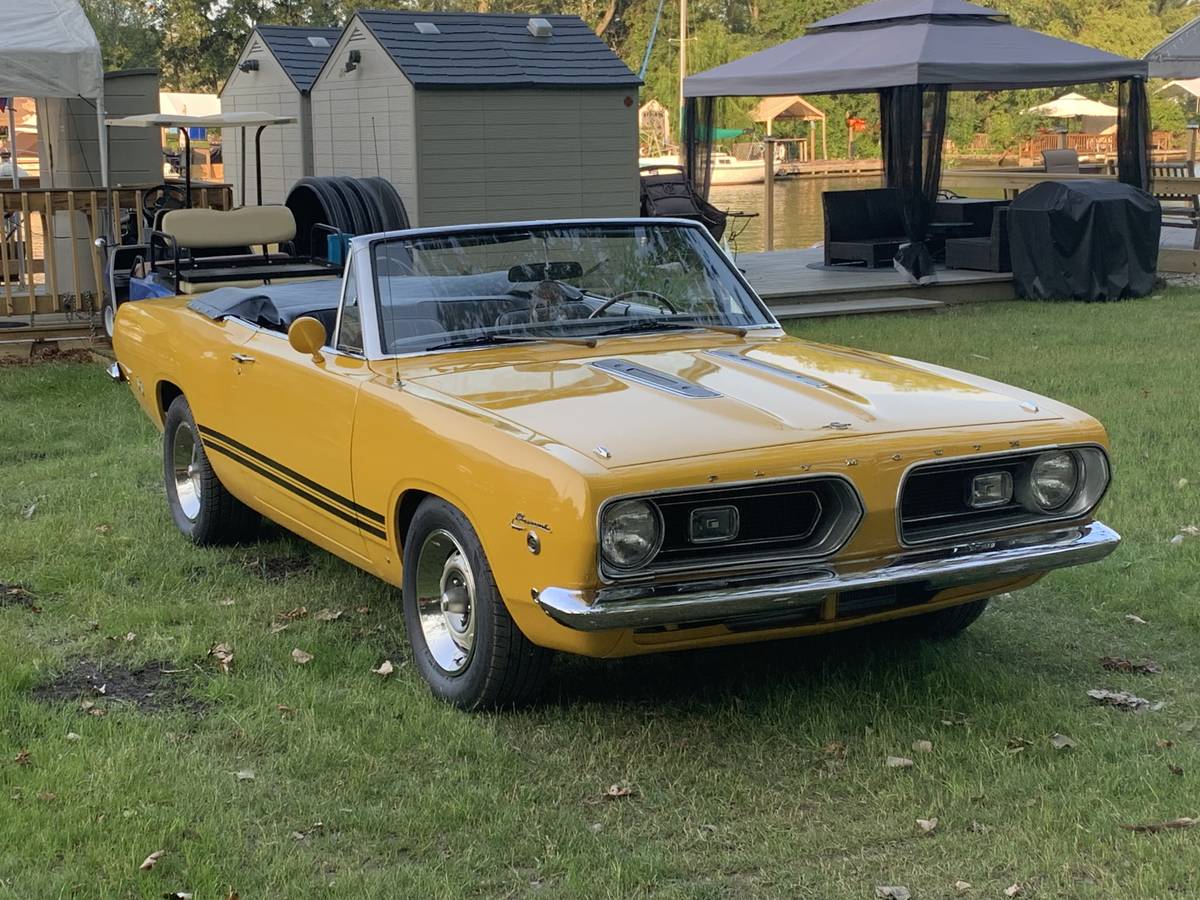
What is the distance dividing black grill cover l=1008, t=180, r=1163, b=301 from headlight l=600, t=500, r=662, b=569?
12.3 metres

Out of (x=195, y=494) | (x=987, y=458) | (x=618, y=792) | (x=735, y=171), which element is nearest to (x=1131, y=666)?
(x=987, y=458)

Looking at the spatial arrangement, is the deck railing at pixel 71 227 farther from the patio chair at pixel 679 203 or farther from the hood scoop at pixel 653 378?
the hood scoop at pixel 653 378

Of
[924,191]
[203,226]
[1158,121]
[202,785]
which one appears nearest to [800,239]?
[924,191]

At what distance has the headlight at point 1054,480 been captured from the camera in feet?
15.4

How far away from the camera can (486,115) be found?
590 inches

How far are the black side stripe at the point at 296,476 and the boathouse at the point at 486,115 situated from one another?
335 inches

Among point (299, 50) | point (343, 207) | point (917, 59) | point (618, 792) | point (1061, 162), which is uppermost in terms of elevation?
point (299, 50)

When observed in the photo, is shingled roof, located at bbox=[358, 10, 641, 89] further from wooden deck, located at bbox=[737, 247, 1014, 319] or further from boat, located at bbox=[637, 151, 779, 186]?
boat, located at bbox=[637, 151, 779, 186]

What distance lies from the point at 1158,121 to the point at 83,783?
187 feet

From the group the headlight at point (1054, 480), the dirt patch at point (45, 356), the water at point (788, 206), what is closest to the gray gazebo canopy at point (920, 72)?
the water at point (788, 206)

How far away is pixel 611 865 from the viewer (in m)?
3.74

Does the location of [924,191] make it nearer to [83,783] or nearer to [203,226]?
[203,226]

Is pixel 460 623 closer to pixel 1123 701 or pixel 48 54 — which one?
pixel 1123 701

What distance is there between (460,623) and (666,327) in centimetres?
150
